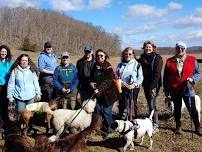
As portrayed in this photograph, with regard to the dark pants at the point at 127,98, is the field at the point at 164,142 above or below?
below

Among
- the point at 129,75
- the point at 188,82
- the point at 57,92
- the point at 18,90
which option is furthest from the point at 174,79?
the point at 18,90

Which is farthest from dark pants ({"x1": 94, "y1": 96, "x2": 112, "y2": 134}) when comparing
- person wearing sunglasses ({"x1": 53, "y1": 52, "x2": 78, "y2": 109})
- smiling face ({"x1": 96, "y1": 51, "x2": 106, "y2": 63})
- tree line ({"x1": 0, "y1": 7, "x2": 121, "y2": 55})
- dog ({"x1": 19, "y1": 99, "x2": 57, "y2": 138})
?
tree line ({"x1": 0, "y1": 7, "x2": 121, "y2": 55})

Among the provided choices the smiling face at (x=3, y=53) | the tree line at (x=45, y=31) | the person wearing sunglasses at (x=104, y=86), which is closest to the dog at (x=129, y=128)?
the person wearing sunglasses at (x=104, y=86)

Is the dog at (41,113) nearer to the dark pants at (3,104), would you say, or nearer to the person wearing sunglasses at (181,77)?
the dark pants at (3,104)

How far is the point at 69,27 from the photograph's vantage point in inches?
3034

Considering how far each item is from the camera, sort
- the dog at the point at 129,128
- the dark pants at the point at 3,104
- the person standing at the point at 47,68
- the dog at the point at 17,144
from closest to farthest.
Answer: the dog at the point at 17,144 → the dog at the point at 129,128 → the dark pants at the point at 3,104 → the person standing at the point at 47,68

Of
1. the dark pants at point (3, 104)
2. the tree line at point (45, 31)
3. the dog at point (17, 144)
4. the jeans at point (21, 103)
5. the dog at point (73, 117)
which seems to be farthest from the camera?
the tree line at point (45, 31)

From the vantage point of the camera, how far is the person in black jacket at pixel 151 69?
27.9 ft

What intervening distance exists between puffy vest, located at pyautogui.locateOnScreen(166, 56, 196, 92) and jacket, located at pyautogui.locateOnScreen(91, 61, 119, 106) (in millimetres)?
1283

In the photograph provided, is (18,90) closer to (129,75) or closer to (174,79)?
(129,75)

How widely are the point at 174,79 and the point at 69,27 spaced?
6946 centimetres

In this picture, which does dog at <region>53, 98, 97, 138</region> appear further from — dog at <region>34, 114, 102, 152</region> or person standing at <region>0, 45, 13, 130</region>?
→ dog at <region>34, 114, 102, 152</region>

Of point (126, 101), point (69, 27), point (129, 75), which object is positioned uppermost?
point (69, 27)

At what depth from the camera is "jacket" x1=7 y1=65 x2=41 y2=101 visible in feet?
26.9
